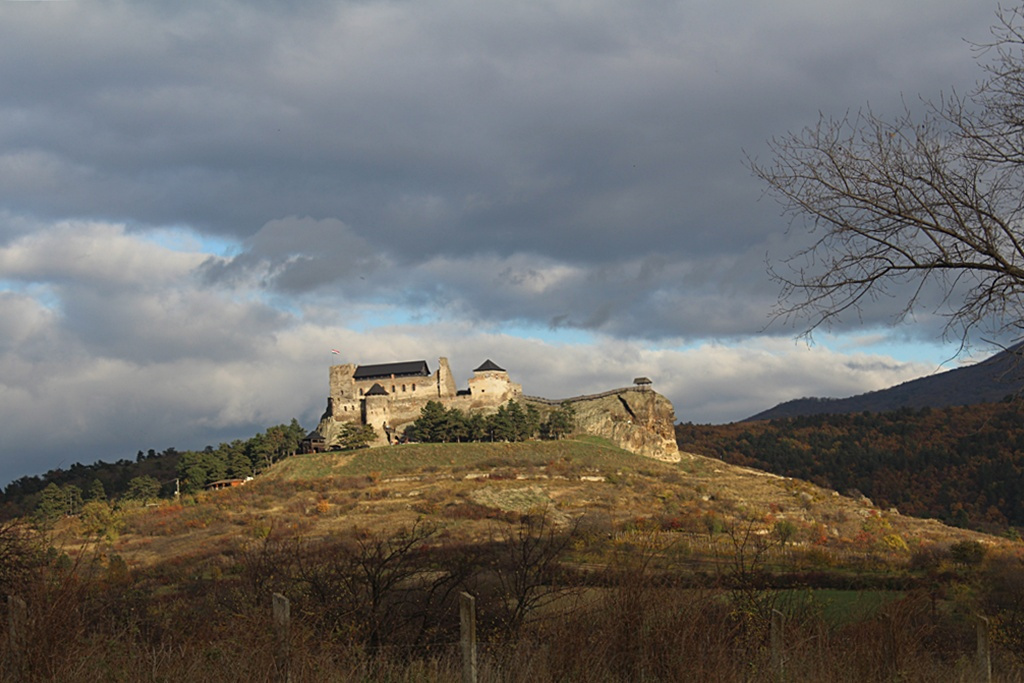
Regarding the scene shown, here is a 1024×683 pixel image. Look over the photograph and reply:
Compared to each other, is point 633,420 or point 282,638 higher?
point 633,420

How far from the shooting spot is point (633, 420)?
96562 mm

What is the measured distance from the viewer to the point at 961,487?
89.6 metres

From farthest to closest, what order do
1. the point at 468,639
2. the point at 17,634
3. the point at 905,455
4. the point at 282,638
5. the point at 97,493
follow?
the point at 905,455, the point at 97,493, the point at 282,638, the point at 468,639, the point at 17,634

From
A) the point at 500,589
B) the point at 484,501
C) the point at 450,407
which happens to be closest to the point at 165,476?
the point at 450,407

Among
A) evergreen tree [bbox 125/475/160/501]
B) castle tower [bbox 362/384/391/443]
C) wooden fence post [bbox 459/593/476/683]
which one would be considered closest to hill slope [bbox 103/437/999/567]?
castle tower [bbox 362/384/391/443]

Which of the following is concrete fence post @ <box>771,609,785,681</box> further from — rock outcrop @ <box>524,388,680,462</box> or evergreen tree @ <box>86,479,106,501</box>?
rock outcrop @ <box>524,388,680,462</box>

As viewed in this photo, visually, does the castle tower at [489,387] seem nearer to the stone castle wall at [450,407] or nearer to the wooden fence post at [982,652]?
the stone castle wall at [450,407]

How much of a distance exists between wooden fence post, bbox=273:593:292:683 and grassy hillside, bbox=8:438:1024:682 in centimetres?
6

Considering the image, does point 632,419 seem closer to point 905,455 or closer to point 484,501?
point 905,455

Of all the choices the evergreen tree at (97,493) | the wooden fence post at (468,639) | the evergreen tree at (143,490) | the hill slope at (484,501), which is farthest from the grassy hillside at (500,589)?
the evergreen tree at (143,490)

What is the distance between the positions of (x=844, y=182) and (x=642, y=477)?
6734 centimetres

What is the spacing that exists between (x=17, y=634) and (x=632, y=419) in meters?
90.6

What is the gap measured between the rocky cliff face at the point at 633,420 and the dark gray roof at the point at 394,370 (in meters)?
18.6

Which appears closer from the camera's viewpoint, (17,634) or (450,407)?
(17,634)
